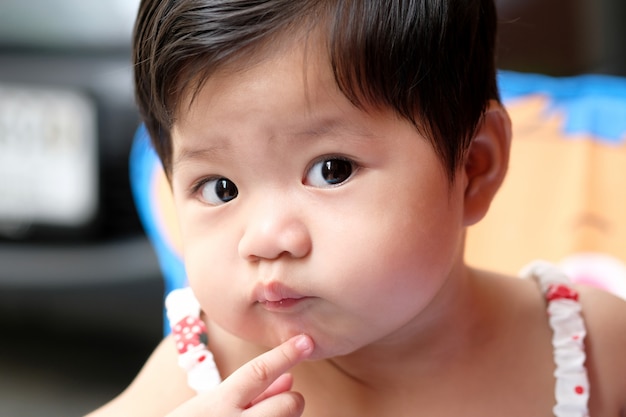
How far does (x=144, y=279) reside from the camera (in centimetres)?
181

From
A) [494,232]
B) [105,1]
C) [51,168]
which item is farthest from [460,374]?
[105,1]

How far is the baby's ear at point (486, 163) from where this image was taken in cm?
85

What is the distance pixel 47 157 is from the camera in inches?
74.9

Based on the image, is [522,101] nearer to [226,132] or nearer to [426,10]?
[426,10]

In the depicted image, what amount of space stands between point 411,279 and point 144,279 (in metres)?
1.16

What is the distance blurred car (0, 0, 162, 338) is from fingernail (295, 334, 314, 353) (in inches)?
43.6

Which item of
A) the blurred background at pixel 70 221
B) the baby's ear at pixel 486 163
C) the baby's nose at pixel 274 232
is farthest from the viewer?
the blurred background at pixel 70 221

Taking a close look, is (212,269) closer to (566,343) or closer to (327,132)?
(327,132)

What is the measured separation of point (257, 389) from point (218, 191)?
18 centimetres

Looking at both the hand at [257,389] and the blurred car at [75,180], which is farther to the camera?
the blurred car at [75,180]

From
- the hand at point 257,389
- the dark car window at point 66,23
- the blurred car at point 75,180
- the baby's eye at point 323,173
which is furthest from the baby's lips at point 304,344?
the dark car window at point 66,23

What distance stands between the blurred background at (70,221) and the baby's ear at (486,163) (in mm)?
1081

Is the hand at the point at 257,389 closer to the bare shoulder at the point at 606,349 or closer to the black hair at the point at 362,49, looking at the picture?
the black hair at the point at 362,49

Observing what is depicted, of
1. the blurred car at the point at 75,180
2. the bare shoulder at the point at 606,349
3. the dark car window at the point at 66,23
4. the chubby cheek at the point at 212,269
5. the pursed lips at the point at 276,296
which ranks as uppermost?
the dark car window at the point at 66,23
